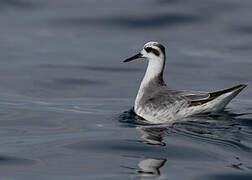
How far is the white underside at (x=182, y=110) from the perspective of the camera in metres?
14.5

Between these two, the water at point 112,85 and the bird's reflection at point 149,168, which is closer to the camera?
the bird's reflection at point 149,168

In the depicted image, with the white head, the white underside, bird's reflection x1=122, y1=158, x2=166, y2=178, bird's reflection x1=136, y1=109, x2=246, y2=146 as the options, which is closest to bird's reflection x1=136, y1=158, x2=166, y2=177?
bird's reflection x1=122, y1=158, x2=166, y2=178

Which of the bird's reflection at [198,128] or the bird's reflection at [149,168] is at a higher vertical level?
the bird's reflection at [198,128]

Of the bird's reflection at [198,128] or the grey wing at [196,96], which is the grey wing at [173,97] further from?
the bird's reflection at [198,128]

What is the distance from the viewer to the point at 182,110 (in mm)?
14555

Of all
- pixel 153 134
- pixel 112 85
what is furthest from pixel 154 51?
pixel 112 85

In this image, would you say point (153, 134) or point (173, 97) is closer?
point (153, 134)

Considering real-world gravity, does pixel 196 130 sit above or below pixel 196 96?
below

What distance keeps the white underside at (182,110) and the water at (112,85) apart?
0.18 meters

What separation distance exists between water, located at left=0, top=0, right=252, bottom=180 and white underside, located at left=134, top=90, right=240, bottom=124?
0.18m

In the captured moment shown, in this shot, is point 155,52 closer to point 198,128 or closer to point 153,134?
point 198,128

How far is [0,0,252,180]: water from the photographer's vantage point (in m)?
12.2

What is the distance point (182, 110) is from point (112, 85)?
4.26 meters

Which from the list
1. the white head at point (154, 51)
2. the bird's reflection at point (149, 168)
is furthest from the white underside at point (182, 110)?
the bird's reflection at point (149, 168)
